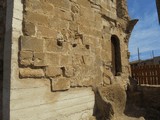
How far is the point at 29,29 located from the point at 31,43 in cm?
23

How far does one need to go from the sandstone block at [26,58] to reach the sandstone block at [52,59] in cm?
32

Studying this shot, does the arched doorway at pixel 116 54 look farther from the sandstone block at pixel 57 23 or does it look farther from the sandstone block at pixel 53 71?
the sandstone block at pixel 53 71

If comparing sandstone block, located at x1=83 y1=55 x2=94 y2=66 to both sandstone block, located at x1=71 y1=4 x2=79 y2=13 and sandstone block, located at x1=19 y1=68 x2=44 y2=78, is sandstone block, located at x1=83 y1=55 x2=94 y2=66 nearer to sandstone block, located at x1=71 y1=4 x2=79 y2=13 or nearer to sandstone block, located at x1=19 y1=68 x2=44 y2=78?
sandstone block, located at x1=71 y1=4 x2=79 y2=13

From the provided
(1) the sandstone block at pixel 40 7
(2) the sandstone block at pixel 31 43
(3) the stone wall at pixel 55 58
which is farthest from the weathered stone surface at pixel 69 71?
(1) the sandstone block at pixel 40 7

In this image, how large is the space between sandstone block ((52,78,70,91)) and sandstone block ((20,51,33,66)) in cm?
58

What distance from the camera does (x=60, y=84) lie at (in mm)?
3312

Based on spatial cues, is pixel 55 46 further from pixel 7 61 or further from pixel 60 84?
pixel 7 61

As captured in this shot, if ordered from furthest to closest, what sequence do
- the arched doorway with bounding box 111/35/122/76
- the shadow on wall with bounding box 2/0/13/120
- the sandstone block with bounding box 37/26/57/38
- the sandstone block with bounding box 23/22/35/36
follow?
the arched doorway with bounding box 111/35/122/76 → the sandstone block with bounding box 37/26/57/38 → the sandstone block with bounding box 23/22/35/36 → the shadow on wall with bounding box 2/0/13/120

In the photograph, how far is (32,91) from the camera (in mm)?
2885

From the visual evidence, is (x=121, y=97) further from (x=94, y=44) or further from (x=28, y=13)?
(x=28, y=13)

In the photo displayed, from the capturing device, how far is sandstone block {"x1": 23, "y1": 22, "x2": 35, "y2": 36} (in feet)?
9.59

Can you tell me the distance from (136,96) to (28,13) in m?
4.32

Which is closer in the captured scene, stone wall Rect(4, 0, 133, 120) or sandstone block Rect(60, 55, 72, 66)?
stone wall Rect(4, 0, 133, 120)

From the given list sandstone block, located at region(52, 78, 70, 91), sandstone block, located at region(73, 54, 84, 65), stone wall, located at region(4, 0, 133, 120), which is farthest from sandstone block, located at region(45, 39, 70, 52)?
sandstone block, located at region(52, 78, 70, 91)
